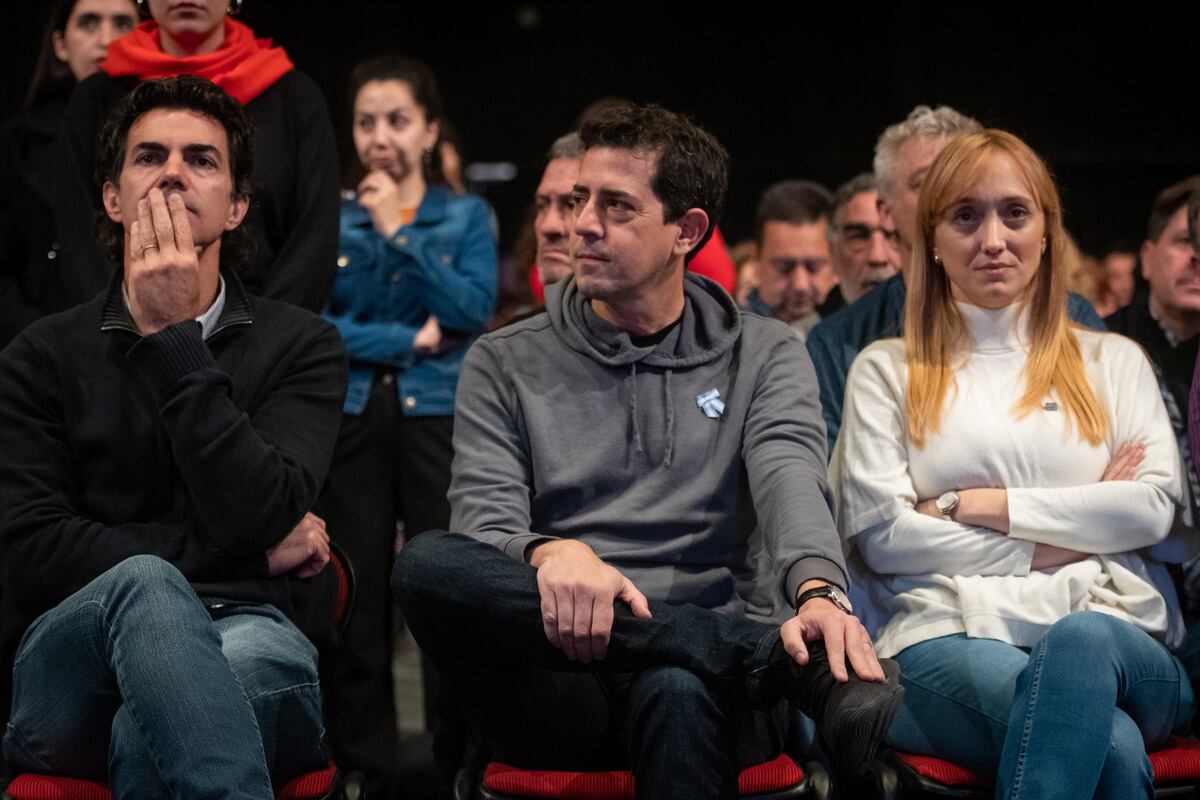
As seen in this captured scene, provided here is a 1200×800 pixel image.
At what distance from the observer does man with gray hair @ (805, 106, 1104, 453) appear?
3.23 metres

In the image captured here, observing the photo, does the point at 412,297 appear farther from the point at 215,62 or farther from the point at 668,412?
the point at 668,412

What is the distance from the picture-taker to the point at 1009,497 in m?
2.66

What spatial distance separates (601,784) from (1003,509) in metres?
0.93

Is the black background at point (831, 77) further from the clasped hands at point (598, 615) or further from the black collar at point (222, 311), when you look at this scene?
the clasped hands at point (598, 615)

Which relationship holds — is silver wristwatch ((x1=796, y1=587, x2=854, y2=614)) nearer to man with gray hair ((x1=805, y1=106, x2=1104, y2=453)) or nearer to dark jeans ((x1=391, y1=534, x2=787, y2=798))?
dark jeans ((x1=391, y1=534, x2=787, y2=798))

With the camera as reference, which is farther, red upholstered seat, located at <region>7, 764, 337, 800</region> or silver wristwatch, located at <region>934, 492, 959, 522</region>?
silver wristwatch, located at <region>934, 492, 959, 522</region>

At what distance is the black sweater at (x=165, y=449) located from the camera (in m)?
2.42

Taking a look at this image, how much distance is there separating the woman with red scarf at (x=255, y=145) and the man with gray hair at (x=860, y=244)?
64.4 inches

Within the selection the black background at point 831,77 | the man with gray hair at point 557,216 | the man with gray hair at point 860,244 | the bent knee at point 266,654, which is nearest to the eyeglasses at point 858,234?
the man with gray hair at point 860,244

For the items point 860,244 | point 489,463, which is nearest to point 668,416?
point 489,463

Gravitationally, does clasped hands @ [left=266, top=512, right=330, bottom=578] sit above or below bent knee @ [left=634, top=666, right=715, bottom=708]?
above

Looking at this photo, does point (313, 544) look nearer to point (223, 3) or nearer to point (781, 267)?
point (223, 3)

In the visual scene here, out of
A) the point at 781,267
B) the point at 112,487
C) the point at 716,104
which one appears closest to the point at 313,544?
the point at 112,487

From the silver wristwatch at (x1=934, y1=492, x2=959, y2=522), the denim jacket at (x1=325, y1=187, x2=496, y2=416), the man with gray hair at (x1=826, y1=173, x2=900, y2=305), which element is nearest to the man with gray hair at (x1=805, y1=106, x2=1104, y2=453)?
the silver wristwatch at (x1=934, y1=492, x2=959, y2=522)
